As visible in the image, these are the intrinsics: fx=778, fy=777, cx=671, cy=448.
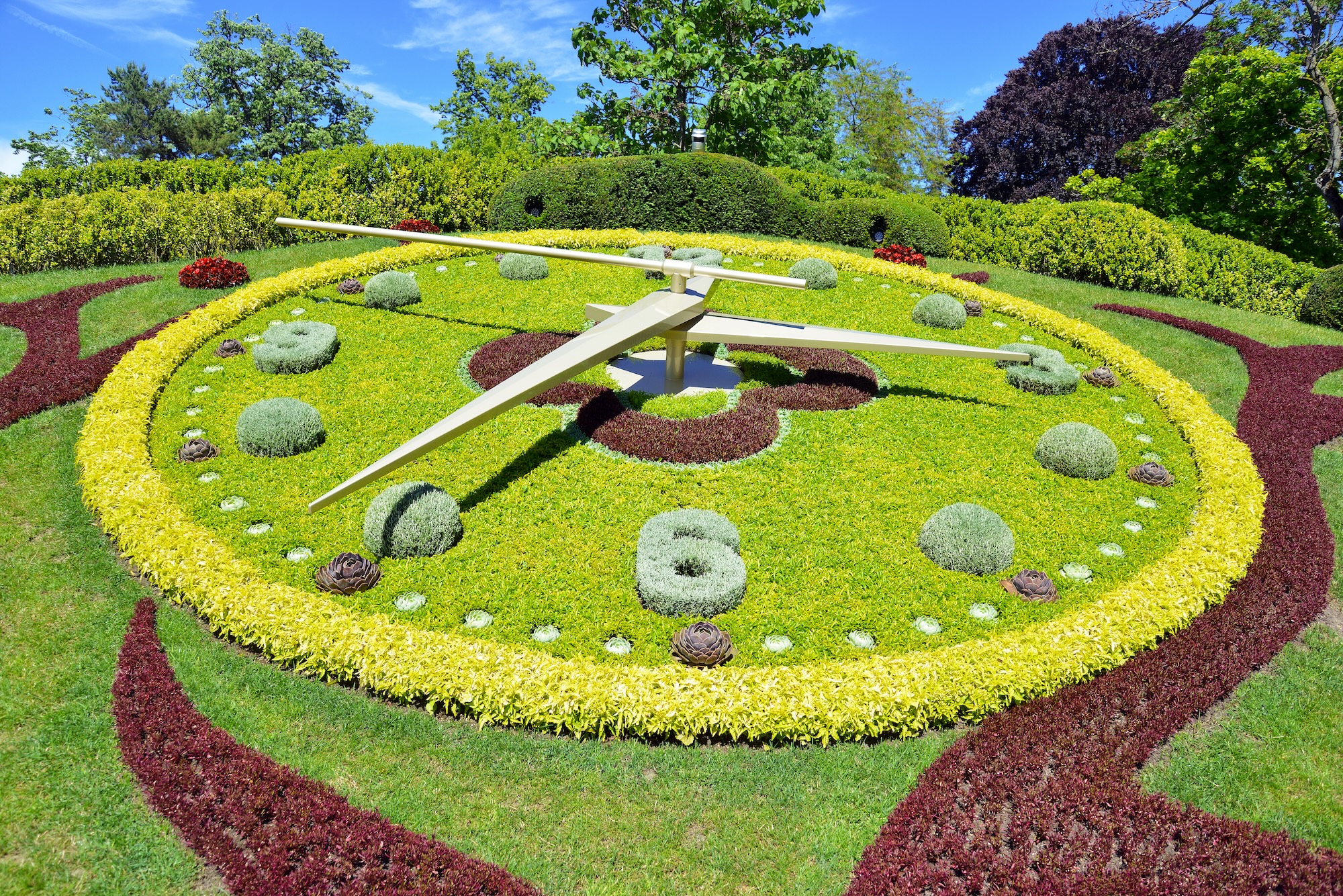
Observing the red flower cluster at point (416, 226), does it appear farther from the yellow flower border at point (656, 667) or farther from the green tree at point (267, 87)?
the green tree at point (267, 87)

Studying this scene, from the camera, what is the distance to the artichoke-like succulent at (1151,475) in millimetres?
14805

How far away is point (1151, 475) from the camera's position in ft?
48.6

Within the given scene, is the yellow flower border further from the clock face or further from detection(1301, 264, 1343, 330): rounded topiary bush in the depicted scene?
detection(1301, 264, 1343, 330): rounded topiary bush

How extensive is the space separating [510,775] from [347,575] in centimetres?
389

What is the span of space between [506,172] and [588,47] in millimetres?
11732

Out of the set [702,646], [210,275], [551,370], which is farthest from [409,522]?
[210,275]

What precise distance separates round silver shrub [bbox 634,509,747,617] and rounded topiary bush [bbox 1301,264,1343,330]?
25.1 m

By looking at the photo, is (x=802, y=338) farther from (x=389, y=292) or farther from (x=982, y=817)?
(x=389, y=292)

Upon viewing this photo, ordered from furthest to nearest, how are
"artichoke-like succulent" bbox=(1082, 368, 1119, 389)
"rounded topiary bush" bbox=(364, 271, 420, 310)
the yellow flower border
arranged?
"rounded topiary bush" bbox=(364, 271, 420, 310) < "artichoke-like succulent" bbox=(1082, 368, 1119, 389) < the yellow flower border

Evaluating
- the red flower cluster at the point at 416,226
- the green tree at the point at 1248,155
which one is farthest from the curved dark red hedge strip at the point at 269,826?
the green tree at the point at 1248,155

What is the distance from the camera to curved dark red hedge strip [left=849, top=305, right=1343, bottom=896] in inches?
304

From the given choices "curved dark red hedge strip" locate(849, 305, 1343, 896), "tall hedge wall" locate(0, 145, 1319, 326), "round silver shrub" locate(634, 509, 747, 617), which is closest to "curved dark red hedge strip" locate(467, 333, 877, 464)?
"round silver shrub" locate(634, 509, 747, 617)

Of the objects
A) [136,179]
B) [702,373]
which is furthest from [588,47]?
[702,373]

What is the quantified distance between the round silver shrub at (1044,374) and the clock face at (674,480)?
28cm
